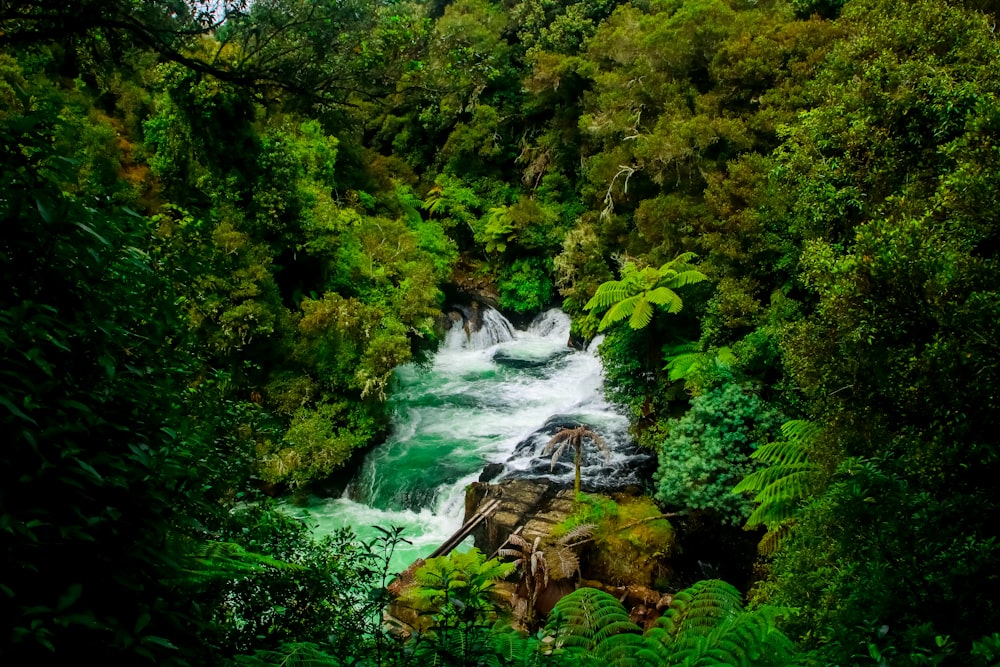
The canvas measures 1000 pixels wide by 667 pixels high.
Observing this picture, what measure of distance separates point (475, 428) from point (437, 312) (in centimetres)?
248

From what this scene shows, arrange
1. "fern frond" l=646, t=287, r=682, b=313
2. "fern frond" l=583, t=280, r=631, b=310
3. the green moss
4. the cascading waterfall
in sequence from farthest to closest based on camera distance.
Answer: the cascading waterfall, "fern frond" l=583, t=280, r=631, b=310, "fern frond" l=646, t=287, r=682, b=313, the green moss

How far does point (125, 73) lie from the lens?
9.95 ft

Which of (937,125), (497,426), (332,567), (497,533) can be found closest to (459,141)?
(497,426)

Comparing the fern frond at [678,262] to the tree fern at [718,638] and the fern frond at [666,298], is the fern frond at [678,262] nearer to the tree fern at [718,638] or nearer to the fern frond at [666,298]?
the fern frond at [666,298]

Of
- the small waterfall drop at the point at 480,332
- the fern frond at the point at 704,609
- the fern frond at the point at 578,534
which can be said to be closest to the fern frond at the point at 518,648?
the fern frond at the point at 704,609

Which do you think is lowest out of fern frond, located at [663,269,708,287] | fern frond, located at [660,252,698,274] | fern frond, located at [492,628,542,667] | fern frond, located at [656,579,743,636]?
fern frond, located at [656,579,743,636]

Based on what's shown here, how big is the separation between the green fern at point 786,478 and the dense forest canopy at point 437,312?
0.03 m

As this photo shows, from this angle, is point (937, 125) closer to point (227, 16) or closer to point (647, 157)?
point (227, 16)

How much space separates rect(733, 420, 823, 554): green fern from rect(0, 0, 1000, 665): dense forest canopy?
0.11ft

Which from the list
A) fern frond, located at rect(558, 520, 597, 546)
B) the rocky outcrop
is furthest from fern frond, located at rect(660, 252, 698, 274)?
fern frond, located at rect(558, 520, 597, 546)

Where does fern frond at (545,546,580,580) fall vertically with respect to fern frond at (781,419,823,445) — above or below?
below

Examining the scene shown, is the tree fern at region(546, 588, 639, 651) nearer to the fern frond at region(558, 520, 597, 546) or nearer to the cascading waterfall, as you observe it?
the fern frond at region(558, 520, 597, 546)

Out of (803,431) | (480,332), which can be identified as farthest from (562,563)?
(480,332)

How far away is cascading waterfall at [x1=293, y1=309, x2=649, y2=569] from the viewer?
8.92 m
